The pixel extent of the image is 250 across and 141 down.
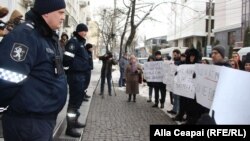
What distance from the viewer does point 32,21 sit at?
3.65 meters

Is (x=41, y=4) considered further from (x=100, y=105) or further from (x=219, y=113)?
(x=100, y=105)

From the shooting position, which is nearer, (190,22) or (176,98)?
(176,98)

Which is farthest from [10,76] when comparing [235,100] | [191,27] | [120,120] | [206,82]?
[191,27]

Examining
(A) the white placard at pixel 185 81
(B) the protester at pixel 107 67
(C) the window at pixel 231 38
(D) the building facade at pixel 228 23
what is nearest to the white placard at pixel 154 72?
(A) the white placard at pixel 185 81

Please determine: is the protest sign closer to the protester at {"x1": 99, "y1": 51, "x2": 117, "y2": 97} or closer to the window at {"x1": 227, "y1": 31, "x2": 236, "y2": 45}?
the protester at {"x1": 99, "y1": 51, "x2": 117, "y2": 97}

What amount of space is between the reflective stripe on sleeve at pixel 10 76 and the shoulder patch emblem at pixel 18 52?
10 cm

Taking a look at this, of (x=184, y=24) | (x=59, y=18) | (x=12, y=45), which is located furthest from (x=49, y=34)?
(x=184, y=24)

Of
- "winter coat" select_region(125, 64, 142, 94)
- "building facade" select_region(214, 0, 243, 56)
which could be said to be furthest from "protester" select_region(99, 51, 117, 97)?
"building facade" select_region(214, 0, 243, 56)

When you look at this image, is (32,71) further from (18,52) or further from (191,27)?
(191,27)

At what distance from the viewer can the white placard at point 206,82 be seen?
259 inches

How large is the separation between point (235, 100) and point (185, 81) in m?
6.85

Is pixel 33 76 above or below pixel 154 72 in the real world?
above

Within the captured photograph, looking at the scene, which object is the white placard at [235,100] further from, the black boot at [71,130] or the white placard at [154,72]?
the white placard at [154,72]

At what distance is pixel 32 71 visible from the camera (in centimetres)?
351
